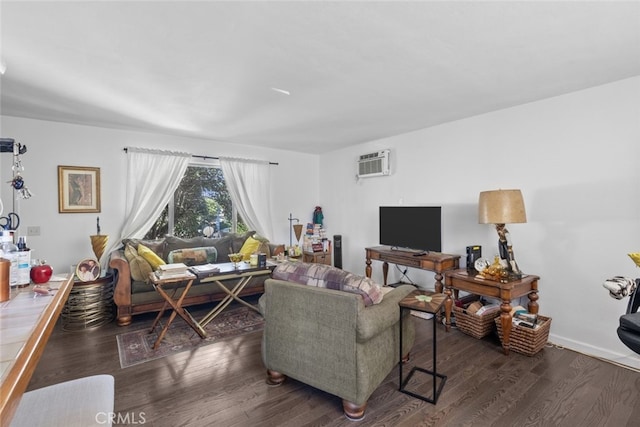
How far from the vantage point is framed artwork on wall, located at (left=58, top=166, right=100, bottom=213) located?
153 inches

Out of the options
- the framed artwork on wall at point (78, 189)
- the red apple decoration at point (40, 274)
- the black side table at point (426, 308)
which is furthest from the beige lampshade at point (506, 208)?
the framed artwork on wall at point (78, 189)

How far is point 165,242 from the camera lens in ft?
14.1

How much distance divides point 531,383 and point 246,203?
425 cm

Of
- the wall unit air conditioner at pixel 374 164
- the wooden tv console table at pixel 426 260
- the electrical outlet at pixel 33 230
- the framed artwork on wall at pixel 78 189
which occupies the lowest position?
the wooden tv console table at pixel 426 260

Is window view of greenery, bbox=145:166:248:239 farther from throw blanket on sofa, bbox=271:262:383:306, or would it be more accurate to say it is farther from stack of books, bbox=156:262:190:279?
throw blanket on sofa, bbox=271:262:383:306

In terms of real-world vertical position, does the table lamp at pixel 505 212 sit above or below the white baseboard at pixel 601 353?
above

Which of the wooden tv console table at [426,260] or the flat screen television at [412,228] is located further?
the flat screen television at [412,228]

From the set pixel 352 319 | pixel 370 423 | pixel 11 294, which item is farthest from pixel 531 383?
pixel 11 294

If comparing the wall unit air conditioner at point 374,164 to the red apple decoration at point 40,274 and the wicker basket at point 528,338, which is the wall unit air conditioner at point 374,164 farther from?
the red apple decoration at point 40,274

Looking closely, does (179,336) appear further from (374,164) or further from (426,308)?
(374,164)

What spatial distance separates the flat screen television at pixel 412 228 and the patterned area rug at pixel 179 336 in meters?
2.01

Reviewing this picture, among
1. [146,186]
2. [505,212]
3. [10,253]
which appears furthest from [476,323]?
[146,186]

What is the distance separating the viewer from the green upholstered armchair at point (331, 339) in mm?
1907

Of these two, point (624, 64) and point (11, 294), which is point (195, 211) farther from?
point (624, 64)
